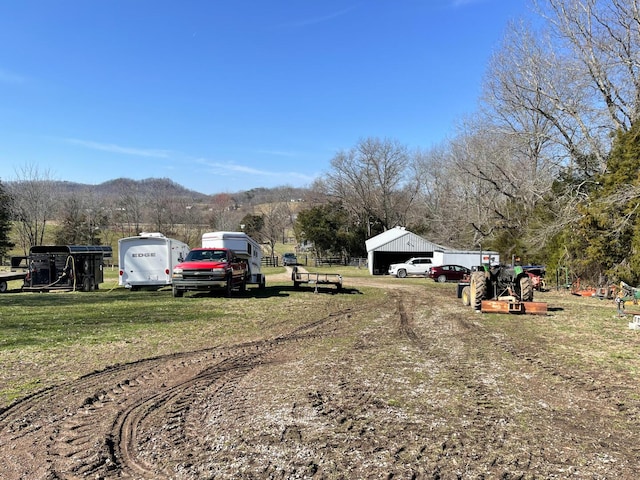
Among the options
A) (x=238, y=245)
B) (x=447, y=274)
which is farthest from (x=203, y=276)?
(x=447, y=274)

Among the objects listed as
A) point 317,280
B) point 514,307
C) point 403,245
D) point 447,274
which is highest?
point 403,245

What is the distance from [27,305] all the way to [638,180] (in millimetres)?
A: 22666

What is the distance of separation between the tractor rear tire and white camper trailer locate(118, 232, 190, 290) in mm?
13117

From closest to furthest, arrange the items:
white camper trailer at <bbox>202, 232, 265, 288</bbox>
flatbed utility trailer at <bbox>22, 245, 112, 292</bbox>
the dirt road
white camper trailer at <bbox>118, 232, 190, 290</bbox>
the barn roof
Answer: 1. the dirt road
2. white camper trailer at <bbox>118, 232, 190, 290</bbox>
3. flatbed utility trailer at <bbox>22, 245, 112, 292</bbox>
4. white camper trailer at <bbox>202, 232, 265, 288</bbox>
5. the barn roof

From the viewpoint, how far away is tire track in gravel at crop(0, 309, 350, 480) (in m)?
3.72

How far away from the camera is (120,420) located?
4695mm

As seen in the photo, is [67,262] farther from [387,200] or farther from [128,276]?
[387,200]

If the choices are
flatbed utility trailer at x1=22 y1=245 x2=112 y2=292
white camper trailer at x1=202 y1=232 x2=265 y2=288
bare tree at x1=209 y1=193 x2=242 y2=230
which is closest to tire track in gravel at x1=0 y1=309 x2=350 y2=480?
white camper trailer at x1=202 y1=232 x2=265 y2=288

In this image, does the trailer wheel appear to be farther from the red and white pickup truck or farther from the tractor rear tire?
the red and white pickup truck

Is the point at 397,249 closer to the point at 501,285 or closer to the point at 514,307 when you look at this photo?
the point at 501,285

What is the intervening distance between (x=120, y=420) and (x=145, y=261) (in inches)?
634

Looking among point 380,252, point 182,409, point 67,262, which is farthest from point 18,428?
point 380,252

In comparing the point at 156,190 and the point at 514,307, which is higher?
the point at 156,190

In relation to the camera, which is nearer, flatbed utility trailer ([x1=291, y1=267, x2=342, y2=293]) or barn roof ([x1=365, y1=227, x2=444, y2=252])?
flatbed utility trailer ([x1=291, y1=267, x2=342, y2=293])
